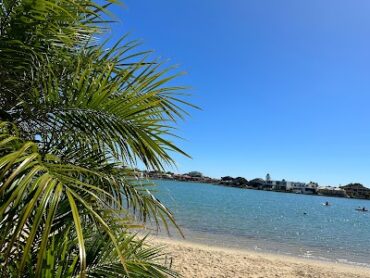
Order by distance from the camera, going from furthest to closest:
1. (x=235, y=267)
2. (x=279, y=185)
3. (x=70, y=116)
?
(x=279, y=185)
(x=235, y=267)
(x=70, y=116)

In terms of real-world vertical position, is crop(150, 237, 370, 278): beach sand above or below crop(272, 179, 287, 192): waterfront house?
below

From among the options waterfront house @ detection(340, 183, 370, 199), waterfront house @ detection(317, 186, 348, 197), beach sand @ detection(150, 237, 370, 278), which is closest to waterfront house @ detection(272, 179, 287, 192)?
waterfront house @ detection(317, 186, 348, 197)

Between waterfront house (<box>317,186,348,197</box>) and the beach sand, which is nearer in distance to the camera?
the beach sand

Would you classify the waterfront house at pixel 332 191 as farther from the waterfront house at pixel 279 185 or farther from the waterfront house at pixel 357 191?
the waterfront house at pixel 279 185

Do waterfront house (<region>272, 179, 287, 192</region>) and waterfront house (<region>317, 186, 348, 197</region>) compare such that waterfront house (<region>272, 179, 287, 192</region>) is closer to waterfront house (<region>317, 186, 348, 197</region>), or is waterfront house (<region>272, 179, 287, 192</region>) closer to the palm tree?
waterfront house (<region>317, 186, 348, 197</region>)

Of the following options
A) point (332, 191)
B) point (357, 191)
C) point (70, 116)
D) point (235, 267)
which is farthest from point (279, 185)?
point (70, 116)

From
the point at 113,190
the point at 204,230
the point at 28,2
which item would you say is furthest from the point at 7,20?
the point at 204,230

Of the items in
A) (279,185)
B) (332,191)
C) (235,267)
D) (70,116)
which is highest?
(279,185)

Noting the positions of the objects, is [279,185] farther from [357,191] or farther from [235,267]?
[235,267]

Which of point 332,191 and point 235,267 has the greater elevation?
point 332,191

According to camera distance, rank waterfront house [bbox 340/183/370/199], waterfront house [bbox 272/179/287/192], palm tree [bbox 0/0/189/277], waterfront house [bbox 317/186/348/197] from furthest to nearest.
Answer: waterfront house [bbox 272/179/287/192] < waterfront house [bbox 317/186/348/197] < waterfront house [bbox 340/183/370/199] < palm tree [bbox 0/0/189/277]

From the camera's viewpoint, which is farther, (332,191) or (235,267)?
(332,191)

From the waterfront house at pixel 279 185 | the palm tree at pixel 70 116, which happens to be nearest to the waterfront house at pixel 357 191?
the waterfront house at pixel 279 185

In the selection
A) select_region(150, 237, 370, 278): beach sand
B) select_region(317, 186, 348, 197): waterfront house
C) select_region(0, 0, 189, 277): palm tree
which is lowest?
select_region(150, 237, 370, 278): beach sand
